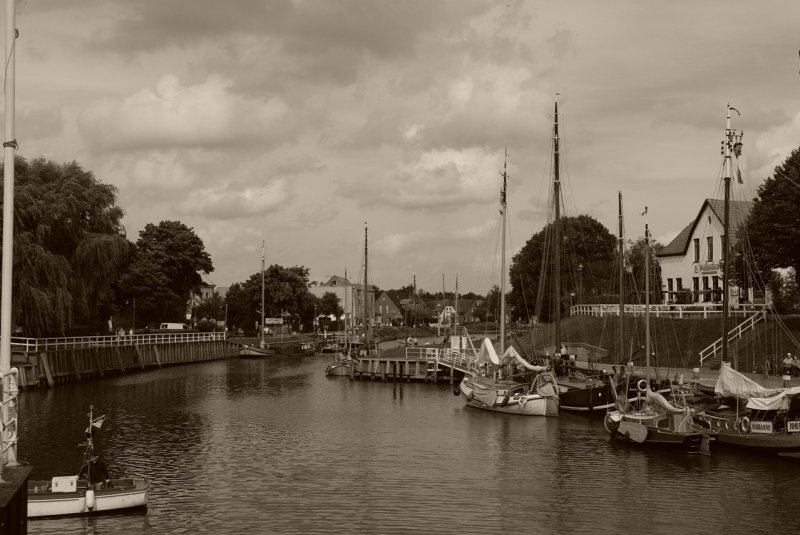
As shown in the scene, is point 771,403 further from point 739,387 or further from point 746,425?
point 739,387

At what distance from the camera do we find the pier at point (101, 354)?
208ft

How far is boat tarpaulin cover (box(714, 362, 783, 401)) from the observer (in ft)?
122

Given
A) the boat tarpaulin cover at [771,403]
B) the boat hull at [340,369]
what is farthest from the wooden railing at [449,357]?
the boat tarpaulin cover at [771,403]

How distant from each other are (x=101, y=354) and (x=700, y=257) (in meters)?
57.3

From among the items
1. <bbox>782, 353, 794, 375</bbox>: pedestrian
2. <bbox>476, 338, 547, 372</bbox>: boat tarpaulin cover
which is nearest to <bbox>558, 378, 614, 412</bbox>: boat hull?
<bbox>476, 338, 547, 372</bbox>: boat tarpaulin cover

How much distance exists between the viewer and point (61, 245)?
70750mm

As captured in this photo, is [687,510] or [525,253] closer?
[687,510]

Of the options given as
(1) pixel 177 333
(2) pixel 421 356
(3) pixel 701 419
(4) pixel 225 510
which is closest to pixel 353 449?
(4) pixel 225 510

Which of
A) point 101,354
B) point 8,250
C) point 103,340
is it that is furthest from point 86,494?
point 103,340

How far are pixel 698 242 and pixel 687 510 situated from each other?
59.4 meters

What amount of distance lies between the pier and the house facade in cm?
5145

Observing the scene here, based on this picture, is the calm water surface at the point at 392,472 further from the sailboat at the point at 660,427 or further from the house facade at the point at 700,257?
the house facade at the point at 700,257

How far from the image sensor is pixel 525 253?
12412 cm

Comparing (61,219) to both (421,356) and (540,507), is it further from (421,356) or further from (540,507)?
(540,507)
